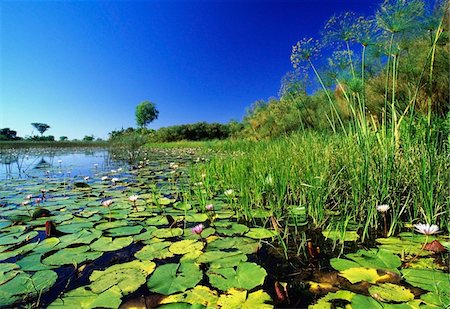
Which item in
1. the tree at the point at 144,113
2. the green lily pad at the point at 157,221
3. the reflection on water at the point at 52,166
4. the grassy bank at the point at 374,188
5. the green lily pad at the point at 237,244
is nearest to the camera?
the green lily pad at the point at 237,244

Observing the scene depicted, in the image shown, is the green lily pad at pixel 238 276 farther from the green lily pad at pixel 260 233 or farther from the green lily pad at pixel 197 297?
the green lily pad at pixel 260 233

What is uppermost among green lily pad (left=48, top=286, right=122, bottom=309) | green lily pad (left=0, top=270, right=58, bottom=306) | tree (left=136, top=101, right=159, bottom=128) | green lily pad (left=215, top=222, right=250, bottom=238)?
tree (left=136, top=101, right=159, bottom=128)

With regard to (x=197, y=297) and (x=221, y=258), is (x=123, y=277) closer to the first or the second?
(x=197, y=297)

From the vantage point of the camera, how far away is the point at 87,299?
1413mm

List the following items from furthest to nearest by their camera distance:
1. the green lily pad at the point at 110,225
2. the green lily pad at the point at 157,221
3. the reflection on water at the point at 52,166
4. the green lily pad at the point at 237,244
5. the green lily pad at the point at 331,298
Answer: the reflection on water at the point at 52,166 → the green lily pad at the point at 157,221 → the green lily pad at the point at 110,225 → the green lily pad at the point at 237,244 → the green lily pad at the point at 331,298

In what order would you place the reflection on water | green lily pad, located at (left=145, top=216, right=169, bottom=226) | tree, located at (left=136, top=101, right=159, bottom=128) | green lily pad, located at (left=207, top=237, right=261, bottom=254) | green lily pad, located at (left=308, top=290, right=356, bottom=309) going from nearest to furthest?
1. green lily pad, located at (left=308, top=290, right=356, bottom=309)
2. green lily pad, located at (left=207, top=237, right=261, bottom=254)
3. green lily pad, located at (left=145, top=216, right=169, bottom=226)
4. the reflection on water
5. tree, located at (left=136, top=101, right=159, bottom=128)

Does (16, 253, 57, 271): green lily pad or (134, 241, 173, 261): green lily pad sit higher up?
(134, 241, 173, 261): green lily pad

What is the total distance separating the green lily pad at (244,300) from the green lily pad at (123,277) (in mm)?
537

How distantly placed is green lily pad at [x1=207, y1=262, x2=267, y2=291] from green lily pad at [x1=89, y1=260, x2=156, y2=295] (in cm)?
43

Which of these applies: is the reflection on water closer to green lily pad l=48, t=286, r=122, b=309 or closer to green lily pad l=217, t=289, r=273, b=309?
green lily pad l=48, t=286, r=122, b=309

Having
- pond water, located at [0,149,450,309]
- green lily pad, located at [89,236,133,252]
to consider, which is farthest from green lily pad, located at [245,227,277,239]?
green lily pad, located at [89,236,133,252]

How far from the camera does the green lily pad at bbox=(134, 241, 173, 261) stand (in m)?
1.93

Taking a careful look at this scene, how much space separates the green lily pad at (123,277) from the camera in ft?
4.99

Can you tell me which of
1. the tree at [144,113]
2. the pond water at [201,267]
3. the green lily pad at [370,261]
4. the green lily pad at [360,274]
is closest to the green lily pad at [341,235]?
the pond water at [201,267]
